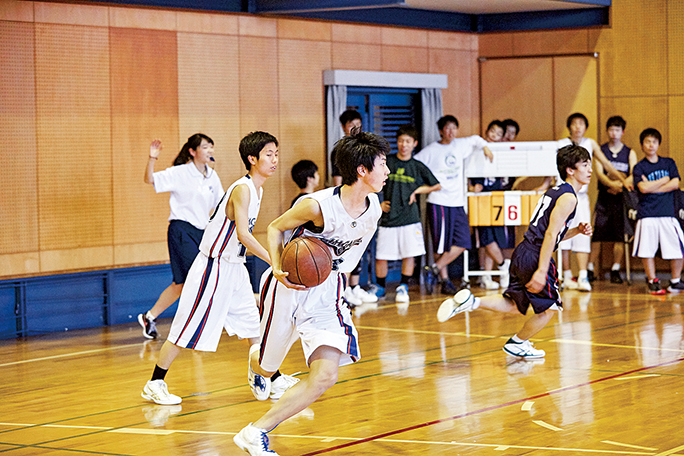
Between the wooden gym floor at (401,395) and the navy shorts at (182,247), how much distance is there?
621 millimetres

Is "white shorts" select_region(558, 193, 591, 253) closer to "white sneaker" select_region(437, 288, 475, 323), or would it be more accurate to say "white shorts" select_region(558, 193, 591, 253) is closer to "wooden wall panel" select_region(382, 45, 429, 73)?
"wooden wall panel" select_region(382, 45, 429, 73)

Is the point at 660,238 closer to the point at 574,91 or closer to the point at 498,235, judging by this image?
the point at 498,235

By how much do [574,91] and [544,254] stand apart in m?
5.46

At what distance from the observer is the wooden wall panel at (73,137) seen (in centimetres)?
795

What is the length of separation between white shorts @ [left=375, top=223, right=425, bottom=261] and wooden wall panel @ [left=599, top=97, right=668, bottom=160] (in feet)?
9.40

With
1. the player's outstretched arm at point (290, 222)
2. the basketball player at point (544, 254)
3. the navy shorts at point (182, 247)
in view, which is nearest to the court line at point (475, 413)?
the basketball player at point (544, 254)

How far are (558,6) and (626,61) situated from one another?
3.45 feet

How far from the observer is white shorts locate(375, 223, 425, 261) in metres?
9.20

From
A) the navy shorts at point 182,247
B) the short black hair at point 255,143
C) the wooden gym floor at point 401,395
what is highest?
the short black hair at point 255,143

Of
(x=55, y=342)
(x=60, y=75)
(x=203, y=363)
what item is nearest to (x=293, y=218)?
(x=203, y=363)

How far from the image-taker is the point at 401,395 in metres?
5.20

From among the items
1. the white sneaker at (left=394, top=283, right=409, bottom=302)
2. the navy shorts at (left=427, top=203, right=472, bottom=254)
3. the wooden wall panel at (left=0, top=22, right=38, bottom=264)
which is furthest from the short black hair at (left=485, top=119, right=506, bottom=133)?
the wooden wall panel at (left=0, top=22, right=38, bottom=264)

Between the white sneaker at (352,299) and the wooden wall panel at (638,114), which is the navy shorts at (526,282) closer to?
the white sneaker at (352,299)

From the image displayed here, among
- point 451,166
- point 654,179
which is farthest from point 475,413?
point 654,179
